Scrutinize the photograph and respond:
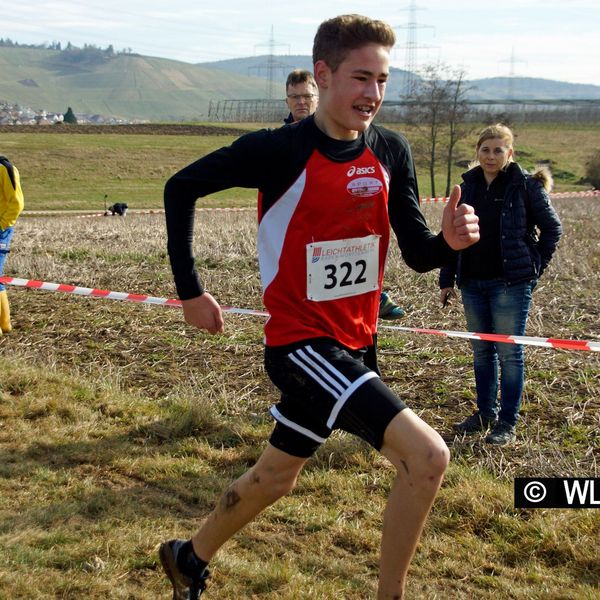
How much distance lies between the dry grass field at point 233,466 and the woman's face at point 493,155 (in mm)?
1841

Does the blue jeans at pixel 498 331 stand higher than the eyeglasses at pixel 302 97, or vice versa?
the eyeglasses at pixel 302 97

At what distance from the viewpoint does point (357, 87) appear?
3.46 m

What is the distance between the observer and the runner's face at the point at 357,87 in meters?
3.46

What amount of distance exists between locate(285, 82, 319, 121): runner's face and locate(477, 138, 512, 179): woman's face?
67.9 inches

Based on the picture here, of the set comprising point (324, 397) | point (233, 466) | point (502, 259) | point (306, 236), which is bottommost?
point (233, 466)

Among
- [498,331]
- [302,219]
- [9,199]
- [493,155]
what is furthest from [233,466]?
[9,199]

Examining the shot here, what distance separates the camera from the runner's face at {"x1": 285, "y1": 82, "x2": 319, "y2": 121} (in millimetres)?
7016

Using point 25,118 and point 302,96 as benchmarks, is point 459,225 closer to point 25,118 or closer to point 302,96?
point 302,96

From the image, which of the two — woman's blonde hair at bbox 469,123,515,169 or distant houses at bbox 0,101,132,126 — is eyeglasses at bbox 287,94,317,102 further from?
distant houses at bbox 0,101,132,126

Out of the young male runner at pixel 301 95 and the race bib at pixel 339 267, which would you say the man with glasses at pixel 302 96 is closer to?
the young male runner at pixel 301 95

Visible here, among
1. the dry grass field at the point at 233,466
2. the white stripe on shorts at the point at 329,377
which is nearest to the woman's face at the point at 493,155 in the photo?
the dry grass field at the point at 233,466

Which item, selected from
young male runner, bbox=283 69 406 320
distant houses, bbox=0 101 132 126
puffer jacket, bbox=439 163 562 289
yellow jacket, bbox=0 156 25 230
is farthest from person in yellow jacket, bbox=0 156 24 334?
distant houses, bbox=0 101 132 126

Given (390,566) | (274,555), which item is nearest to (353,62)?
(390,566)

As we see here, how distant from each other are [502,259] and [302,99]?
2284 mm
